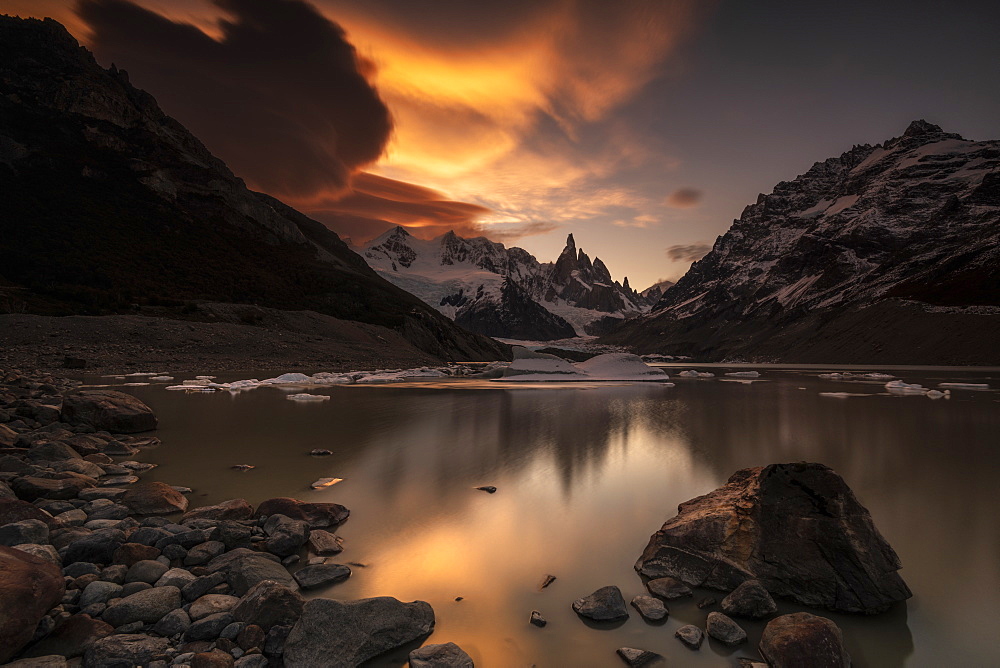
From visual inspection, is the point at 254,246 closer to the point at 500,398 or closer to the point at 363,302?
the point at 363,302

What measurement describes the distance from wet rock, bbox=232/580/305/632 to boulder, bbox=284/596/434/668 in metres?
0.26

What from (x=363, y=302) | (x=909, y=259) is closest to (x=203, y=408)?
(x=363, y=302)

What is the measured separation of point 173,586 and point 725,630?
6.10m

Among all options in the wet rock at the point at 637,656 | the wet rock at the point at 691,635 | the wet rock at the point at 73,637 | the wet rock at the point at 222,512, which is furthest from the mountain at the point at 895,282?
the wet rock at the point at 73,637

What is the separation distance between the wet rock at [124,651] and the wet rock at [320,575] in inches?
61.1

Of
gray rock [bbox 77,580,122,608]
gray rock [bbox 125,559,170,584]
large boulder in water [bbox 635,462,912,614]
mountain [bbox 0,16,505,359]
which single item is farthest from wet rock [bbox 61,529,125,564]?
mountain [bbox 0,16,505,359]

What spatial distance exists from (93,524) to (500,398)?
25.6 m

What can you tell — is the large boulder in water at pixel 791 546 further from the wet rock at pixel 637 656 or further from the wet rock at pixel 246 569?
the wet rock at pixel 246 569

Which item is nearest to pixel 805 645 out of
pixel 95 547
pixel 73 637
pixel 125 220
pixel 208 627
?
pixel 208 627

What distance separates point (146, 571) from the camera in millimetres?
5406

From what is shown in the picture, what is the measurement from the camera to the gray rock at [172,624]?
4488mm

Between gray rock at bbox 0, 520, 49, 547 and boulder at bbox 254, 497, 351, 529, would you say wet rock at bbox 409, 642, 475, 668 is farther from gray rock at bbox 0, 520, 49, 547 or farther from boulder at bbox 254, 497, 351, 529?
gray rock at bbox 0, 520, 49, 547

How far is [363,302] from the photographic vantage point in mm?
99812

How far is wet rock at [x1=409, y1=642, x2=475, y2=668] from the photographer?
162 inches
